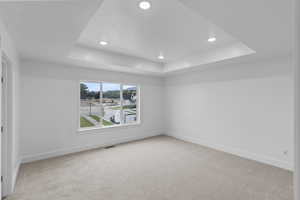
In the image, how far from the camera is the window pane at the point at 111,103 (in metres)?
4.59

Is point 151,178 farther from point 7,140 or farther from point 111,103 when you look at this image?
point 111,103

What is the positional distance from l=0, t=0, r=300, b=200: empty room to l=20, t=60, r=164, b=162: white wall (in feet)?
0.07

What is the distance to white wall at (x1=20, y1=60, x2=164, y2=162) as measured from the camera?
3.35m

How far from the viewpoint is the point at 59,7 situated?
60.6 inches

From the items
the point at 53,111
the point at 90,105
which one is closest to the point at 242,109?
the point at 90,105

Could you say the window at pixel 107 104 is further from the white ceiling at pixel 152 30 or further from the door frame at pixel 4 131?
the door frame at pixel 4 131

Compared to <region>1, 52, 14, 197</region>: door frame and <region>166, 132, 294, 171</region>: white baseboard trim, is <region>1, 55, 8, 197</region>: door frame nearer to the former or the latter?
<region>1, 52, 14, 197</region>: door frame

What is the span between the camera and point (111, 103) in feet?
15.6

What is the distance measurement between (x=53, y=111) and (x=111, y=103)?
1.58 metres

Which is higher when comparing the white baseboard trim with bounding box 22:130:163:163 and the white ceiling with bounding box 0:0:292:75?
the white ceiling with bounding box 0:0:292:75

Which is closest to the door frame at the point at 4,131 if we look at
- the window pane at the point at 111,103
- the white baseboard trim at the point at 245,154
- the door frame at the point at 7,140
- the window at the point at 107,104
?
the door frame at the point at 7,140

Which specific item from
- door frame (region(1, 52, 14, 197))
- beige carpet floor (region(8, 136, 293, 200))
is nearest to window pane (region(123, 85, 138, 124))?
beige carpet floor (region(8, 136, 293, 200))

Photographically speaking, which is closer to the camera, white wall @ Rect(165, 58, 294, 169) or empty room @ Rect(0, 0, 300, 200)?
empty room @ Rect(0, 0, 300, 200)

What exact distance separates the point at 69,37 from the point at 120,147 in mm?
3110
